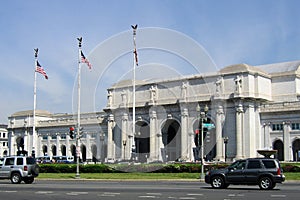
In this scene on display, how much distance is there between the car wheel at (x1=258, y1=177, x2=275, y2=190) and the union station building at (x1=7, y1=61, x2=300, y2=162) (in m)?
54.4

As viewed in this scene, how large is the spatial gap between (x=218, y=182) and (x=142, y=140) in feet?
288

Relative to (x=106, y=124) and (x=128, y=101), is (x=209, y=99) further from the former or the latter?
(x=106, y=124)

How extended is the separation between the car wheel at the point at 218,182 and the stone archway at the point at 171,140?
77.1 meters

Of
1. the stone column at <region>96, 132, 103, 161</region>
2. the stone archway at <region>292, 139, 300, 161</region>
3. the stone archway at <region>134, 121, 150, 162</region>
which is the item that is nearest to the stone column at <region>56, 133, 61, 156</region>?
the stone column at <region>96, 132, 103, 161</region>

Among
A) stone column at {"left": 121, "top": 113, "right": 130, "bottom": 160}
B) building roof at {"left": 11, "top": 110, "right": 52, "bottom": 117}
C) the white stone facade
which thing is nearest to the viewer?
stone column at {"left": 121, "top": 113, "right": 130, "bottom": 160}

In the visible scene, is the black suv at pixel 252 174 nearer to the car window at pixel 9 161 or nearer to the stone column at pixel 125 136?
the car window at pixel 9 161

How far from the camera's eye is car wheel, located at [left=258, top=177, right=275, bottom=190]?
30.1 metres

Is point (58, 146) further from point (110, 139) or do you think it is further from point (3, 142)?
point (3, 142)

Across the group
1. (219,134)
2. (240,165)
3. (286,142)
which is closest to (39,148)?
(219,134)

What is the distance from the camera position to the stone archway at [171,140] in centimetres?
11000

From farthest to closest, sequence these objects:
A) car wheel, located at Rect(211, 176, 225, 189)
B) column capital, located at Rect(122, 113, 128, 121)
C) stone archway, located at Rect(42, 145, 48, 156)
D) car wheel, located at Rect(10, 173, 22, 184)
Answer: stone archway, located at Rect(42, 145, 48, 156)
column capital, located at Rect(122, 113, 128, 121)
car wheel, located at Rect(10, 173, 22, 184)
car wheel, located at Rect(211, 176, 225, 189)

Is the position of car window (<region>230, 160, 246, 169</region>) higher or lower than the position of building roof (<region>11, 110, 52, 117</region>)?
lower

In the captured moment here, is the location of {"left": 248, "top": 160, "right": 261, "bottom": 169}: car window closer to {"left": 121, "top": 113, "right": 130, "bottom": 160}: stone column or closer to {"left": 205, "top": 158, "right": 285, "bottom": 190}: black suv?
{"left": 205, "top": 158, "right": 285, "bottom": 190}: black suv

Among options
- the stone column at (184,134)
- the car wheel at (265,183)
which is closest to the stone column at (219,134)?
the stone column at (184,134)
